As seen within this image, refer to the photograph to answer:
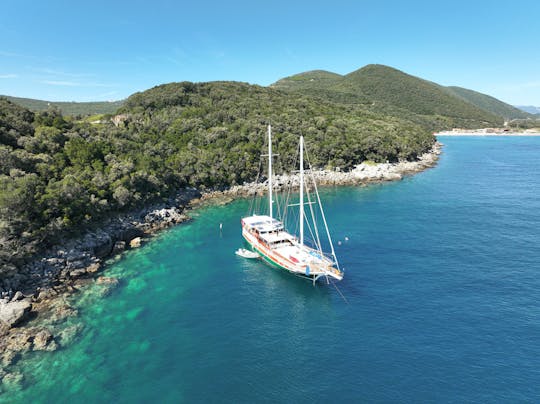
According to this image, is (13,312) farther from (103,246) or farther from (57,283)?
(103,246)

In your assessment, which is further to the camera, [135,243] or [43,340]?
[135,243]

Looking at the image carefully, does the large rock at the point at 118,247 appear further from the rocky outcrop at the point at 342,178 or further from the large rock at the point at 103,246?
the rocky outcrop at the point at 342,178

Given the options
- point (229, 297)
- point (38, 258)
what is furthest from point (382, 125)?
point (38, 258)

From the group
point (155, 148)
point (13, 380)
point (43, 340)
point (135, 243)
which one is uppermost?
point (155, 148)

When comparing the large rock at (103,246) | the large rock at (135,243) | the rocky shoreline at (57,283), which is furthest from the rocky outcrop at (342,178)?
the large rock at (103,246)

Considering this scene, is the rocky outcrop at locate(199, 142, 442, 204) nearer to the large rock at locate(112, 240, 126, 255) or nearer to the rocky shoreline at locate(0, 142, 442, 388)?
the rocky shoreline at locate(0, 142, 442, 388)

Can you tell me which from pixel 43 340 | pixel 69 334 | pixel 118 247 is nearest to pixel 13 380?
pixel 43 340
